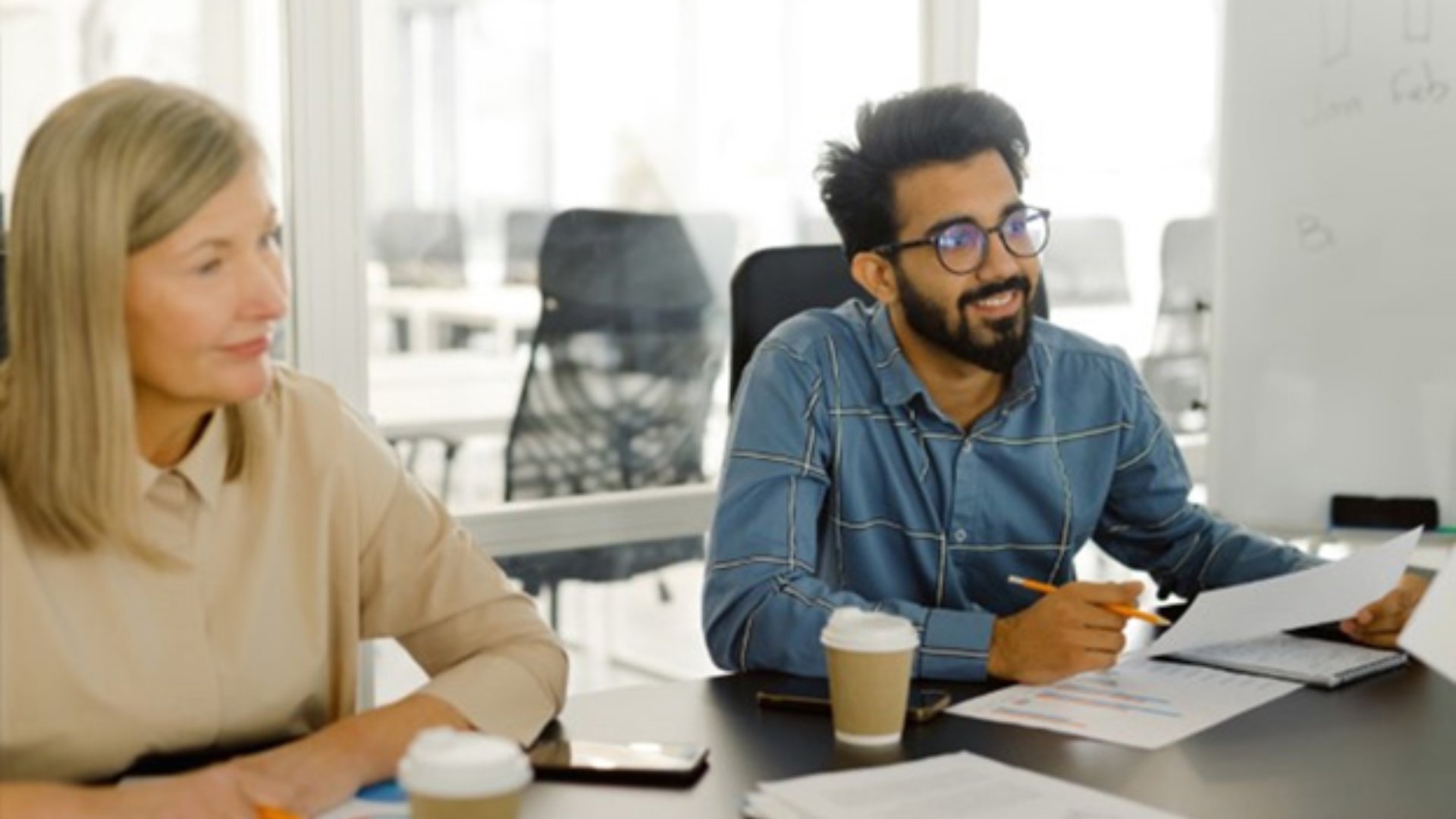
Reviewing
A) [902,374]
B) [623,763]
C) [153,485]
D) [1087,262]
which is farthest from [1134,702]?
[1087,262]

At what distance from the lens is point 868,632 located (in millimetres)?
1459

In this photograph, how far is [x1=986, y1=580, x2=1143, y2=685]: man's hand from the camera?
1670 millimetres

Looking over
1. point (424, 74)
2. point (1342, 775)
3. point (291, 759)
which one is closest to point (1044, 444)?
point (1342, 775)

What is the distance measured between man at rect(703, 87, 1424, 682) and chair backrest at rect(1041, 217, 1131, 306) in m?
1.53

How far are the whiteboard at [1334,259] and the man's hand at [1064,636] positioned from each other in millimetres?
1576

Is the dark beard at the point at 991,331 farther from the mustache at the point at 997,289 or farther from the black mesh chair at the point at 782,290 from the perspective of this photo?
the black mesh chair at the point at 782,290

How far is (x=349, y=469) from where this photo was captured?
168 centimetres

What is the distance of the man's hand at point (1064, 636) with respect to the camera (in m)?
1.67

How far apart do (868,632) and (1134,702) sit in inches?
12.2

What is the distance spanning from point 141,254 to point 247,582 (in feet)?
1.03

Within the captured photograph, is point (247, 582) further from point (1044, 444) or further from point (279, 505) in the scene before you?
point (1044, 444)

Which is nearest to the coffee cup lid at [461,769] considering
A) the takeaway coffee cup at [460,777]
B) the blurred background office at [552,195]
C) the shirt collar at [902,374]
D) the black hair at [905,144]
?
the takeaway coffee cup at [460,777]

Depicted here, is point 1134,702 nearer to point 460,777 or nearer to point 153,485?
point 460,777

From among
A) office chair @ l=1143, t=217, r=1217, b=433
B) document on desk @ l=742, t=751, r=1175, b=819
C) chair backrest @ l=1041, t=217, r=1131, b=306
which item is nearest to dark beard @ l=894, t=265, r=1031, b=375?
document on desk @ l=742, t=751, r=1175, b=819
